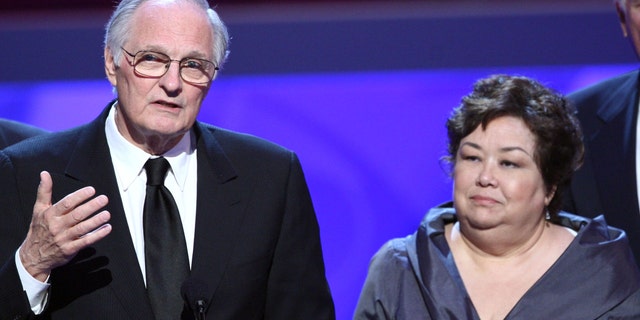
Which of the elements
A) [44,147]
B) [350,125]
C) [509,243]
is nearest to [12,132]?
[44,147]

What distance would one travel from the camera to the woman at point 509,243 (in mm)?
2658

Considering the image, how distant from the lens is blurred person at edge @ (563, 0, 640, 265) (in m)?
2.89

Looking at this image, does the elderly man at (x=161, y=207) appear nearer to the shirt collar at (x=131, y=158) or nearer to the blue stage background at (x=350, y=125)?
the shirt collar at (x=131, y=158)

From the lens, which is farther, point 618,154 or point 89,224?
point 618,154

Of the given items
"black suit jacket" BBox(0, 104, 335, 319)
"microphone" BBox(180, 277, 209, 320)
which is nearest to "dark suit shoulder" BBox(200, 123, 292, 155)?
"black suit jacket" BBox(0, 104, 335, 319)

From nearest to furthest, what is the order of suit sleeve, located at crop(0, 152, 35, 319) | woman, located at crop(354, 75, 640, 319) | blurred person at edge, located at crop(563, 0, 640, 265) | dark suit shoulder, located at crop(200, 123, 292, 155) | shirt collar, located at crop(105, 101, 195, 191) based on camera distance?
suit sleeve, located at crop(0, 152, 35, 319) → shirt collar, located at crop(105, 101, 195, 191) → dark suit shoulder, located at crop(200, 123, 292, 155) → woman, located at crop(354, 75, 640, 319) → blurred person at edge, located at crop(563, 0, 640, 265)

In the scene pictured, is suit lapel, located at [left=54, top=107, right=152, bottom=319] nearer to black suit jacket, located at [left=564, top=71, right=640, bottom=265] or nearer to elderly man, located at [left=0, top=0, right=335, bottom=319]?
elderly man, located at [left=0, top=0, right=335, bottom=319]

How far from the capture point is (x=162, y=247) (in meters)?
2.23

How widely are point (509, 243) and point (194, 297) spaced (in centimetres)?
109

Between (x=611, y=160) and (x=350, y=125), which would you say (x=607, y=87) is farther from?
(x=350, y=125)

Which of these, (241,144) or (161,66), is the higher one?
(161,66)

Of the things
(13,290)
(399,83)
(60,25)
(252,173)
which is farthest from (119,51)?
(399,83)

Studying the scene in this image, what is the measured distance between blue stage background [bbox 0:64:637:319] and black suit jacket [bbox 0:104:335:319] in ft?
3.73

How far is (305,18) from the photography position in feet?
11.7
